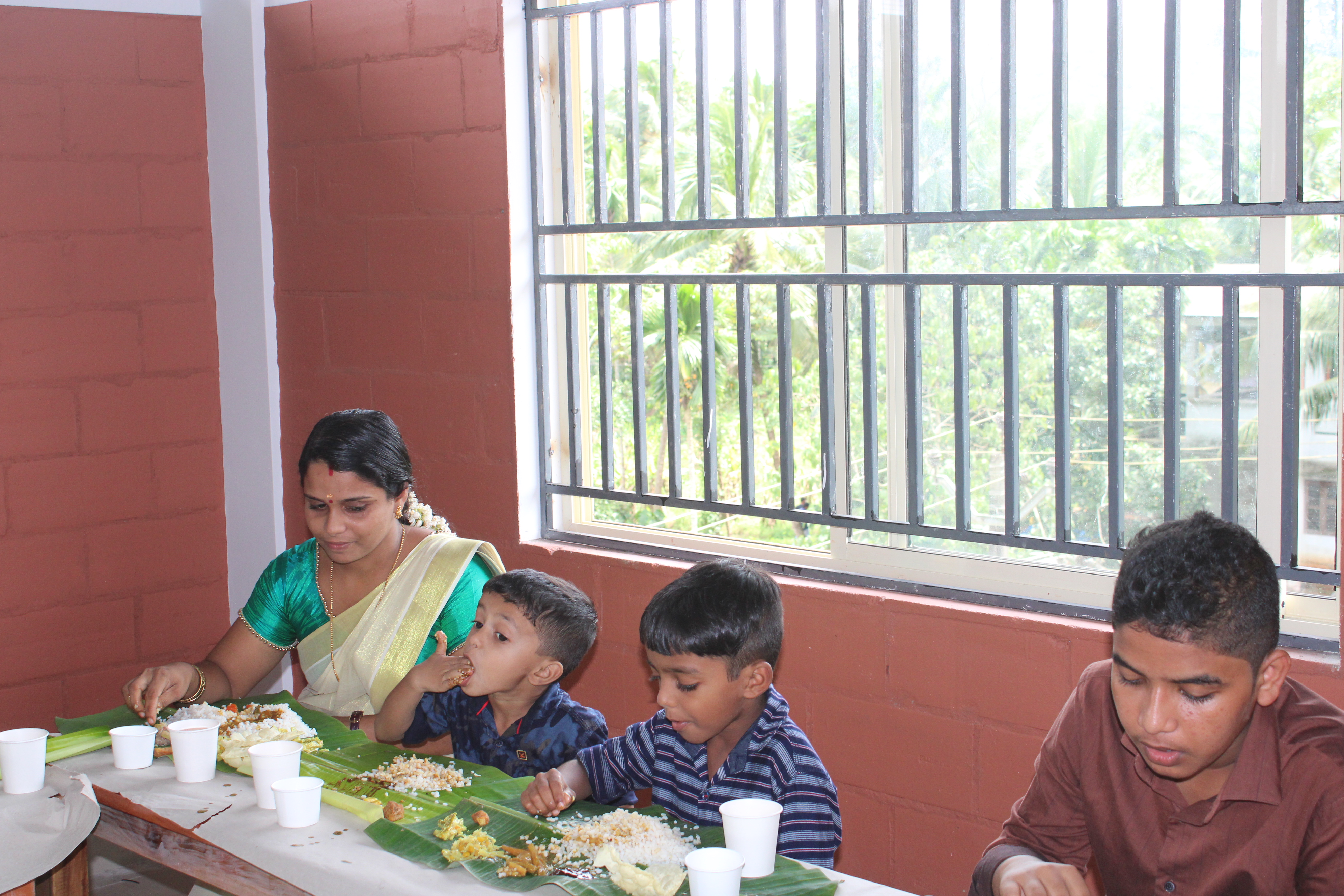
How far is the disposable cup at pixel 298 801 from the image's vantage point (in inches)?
69.6

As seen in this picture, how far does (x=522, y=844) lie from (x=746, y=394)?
1.34m

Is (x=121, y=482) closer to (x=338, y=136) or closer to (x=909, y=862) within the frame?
(x=338, y=136)

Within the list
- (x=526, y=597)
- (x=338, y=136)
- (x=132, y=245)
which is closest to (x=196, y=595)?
(x=132, y=245)

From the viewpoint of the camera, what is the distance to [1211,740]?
4.73 ft

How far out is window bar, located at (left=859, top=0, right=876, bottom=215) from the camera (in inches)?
99.7

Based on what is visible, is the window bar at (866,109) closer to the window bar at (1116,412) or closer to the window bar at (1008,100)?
the window bar at (1008,100)

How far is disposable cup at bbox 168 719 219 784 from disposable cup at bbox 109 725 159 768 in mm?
88

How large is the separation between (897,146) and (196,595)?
2518 millimetres

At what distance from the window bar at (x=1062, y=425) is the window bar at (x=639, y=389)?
1005 millimetres

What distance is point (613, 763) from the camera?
2035mm

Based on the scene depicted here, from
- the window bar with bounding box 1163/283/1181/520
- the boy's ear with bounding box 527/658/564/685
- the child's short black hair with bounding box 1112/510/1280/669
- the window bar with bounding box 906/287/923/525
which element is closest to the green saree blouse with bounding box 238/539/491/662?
the boy's ear with bounding box 527/658/564/685

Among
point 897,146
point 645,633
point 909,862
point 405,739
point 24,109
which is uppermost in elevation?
point 24,109

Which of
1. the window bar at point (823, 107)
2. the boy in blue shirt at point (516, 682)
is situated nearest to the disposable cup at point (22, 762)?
the boy in blue shirt at point (516, 682)

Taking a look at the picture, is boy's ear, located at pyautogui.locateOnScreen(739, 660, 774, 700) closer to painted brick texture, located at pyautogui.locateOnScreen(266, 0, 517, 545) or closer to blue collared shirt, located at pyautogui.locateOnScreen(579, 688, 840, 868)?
blue collared shirt, located at pyautogui.locateOnScreen(579, 688, 840, 868)
